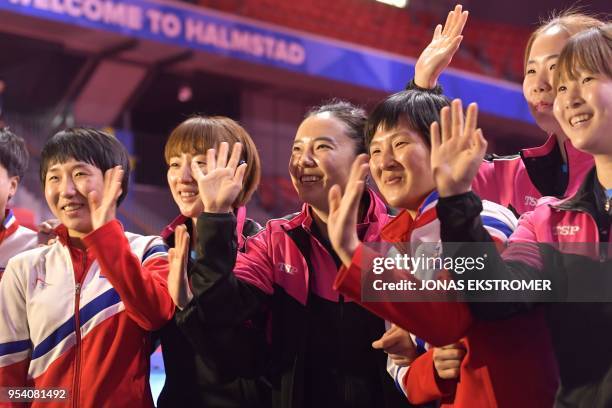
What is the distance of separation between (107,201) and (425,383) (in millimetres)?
1009

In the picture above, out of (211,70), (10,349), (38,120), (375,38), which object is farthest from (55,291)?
(375,38)

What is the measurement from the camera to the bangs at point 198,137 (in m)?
2.41

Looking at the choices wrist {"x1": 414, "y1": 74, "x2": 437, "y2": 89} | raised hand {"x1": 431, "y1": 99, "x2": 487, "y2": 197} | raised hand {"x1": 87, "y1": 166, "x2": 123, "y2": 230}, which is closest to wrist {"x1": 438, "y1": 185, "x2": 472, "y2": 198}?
raised hand {"x1": 431, "y1": 99, "x2": 487, "y2": 197}

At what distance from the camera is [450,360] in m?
1.64

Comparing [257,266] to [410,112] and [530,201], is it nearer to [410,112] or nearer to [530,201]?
[410,112]

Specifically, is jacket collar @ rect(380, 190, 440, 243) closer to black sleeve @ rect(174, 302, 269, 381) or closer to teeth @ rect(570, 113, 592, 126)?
teeth @ rect(570, 113, 592, 126)

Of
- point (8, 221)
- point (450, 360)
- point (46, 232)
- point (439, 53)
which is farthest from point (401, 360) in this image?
point (8, 221)

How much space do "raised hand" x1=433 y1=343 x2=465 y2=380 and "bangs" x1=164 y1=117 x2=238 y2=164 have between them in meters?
1.09

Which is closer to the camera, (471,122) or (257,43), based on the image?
(471,122)

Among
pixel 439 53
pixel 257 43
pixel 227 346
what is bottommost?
pixel 227 346

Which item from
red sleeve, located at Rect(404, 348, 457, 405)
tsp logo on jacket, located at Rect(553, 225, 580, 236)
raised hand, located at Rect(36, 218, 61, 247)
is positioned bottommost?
red sleeve, located at Rect(404, 348, 457, 405)

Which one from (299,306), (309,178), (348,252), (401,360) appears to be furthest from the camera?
(309,178)

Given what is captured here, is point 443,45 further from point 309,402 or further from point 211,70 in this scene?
point 211,70

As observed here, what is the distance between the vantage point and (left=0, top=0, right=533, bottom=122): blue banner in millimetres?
9047
